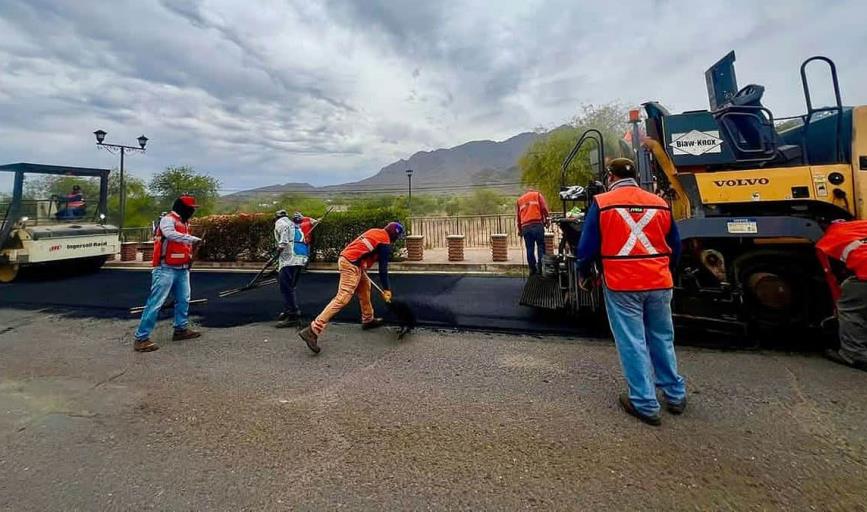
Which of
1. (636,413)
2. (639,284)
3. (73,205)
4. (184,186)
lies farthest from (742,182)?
(184,186)

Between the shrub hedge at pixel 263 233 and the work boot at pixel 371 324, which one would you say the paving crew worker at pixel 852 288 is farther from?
the shrub hedge at pixel 263 233

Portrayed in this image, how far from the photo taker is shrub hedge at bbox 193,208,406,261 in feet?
33.2

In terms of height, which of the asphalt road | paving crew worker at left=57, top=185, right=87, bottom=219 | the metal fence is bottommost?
the asphalt road

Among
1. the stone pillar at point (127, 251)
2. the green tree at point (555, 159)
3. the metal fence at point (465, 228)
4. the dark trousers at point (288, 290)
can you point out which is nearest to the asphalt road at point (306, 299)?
the dark trousers at point (288, 290)

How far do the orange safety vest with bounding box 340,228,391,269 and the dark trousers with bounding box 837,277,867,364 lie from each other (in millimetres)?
4139

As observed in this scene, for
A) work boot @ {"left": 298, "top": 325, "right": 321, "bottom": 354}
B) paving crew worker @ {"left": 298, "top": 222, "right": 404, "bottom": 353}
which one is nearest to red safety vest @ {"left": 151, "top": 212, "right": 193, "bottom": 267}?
paving crew worker @ {"left": 298, "top": 222, "right": 404, "bottom": 353}

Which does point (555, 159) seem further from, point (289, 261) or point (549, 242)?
point (289, 261)

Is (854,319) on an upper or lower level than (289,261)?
lower

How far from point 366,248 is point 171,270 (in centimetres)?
221

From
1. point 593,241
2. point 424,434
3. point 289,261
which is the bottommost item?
point 424,434

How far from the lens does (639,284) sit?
2566 millimetres

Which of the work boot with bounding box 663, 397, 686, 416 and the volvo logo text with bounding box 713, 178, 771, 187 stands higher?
the volvo logo text with bounding box 713, 178, 771, 187

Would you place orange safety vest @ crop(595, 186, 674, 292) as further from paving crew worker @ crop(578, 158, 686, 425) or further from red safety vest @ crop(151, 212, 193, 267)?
red safety vest @ crop(151, 212, 193, 267)

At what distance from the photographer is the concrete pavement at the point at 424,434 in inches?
76.3
